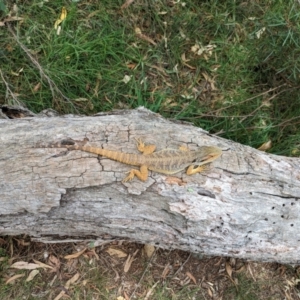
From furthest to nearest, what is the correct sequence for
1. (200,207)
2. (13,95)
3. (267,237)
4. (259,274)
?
(259,274) → (13,95) → (267,237) → (200,207)

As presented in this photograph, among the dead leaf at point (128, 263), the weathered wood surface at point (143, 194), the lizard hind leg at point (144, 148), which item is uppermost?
the lizard hind leg at point (144, 148)

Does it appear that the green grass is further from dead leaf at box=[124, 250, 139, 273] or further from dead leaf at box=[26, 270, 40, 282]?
dead leaf at box=[26, 270, 40, 282]

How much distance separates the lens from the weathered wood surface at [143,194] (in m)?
3.24

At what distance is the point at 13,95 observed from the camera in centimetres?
443

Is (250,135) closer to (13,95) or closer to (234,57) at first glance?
(234,57)

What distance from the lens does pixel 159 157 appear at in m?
3.44

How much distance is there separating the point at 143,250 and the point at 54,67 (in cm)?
246

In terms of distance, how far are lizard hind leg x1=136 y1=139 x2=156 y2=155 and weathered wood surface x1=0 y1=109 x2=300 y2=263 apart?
7 cm

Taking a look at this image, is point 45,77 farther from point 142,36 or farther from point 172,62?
point 172,62

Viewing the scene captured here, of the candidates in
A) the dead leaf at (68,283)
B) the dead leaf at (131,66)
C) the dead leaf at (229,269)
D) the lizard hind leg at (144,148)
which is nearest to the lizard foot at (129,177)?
the lizard hind leg at (144,148)

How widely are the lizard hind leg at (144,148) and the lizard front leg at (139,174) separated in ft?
0.46

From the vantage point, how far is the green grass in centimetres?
485

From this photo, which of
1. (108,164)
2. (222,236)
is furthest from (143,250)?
(108,164)

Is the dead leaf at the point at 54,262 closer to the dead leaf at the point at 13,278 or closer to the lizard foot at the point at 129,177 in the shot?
the dead leaf at the point at 13,278
